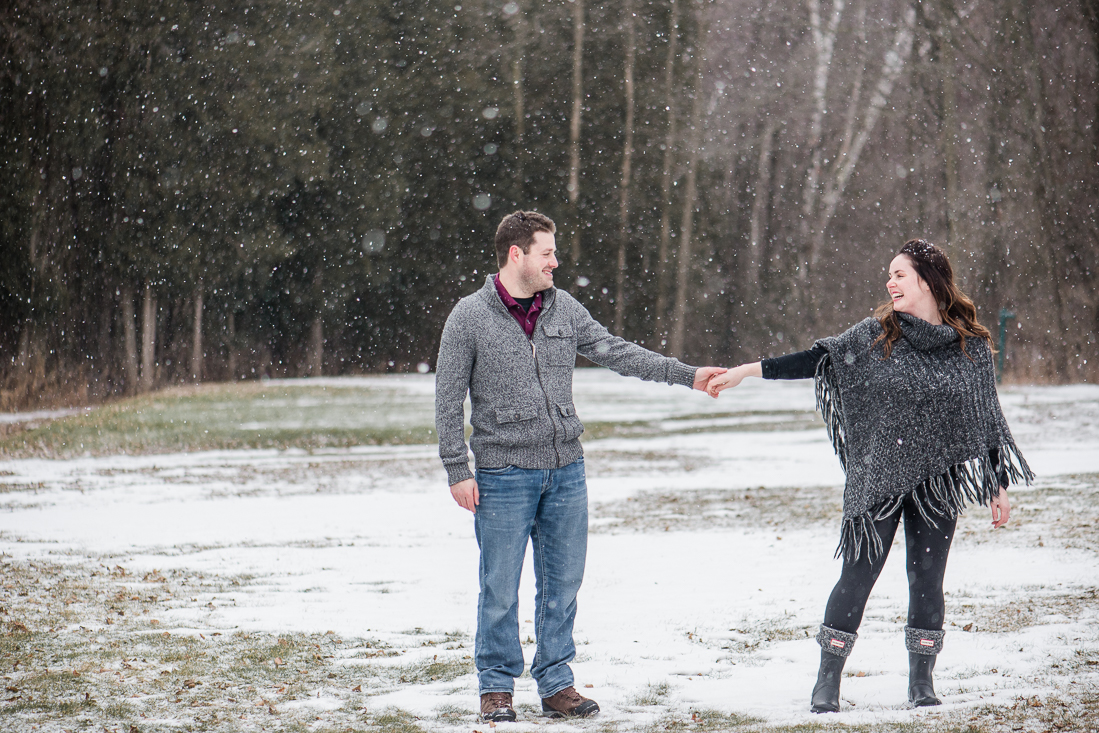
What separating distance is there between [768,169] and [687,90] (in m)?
2.28

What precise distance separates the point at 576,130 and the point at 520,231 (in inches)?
764

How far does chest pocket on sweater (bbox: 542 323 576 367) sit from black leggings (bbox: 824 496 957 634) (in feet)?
3.95

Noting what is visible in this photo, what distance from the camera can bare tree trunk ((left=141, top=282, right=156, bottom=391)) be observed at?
60.8 feet

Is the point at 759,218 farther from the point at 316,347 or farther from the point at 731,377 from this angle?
the point at 731,377

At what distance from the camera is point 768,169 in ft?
76.7

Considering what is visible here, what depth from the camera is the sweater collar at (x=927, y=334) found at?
12.8 feet

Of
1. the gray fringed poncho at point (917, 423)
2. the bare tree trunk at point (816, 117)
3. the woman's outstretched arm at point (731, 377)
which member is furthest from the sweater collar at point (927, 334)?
the bare tree trunk at point (816, 117)

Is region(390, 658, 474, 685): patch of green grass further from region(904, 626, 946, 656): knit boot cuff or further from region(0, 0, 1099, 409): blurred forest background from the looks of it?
region(0, 0, 1099, 409): blurred forest background

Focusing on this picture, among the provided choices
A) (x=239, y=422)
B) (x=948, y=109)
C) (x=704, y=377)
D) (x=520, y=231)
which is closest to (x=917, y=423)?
(x=704, y=377)

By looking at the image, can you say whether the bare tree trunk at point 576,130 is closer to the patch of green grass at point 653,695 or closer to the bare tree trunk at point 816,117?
the bare tree trunk at point 816,117

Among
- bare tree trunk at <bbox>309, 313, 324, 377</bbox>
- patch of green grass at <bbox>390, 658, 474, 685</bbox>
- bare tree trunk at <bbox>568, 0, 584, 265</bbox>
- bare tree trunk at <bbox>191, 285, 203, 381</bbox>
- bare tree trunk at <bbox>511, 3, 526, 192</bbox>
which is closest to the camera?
patch of green grass at <bbox>390, 658, 474, 685</bbox>

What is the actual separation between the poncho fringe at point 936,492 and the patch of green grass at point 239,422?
12671mm

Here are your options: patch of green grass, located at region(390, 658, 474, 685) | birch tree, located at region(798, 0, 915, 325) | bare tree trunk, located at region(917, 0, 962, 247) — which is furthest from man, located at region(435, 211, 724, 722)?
birch tree, located at region(798, 0, 915, 325)

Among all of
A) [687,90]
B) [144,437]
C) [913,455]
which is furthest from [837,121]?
[913,455]
